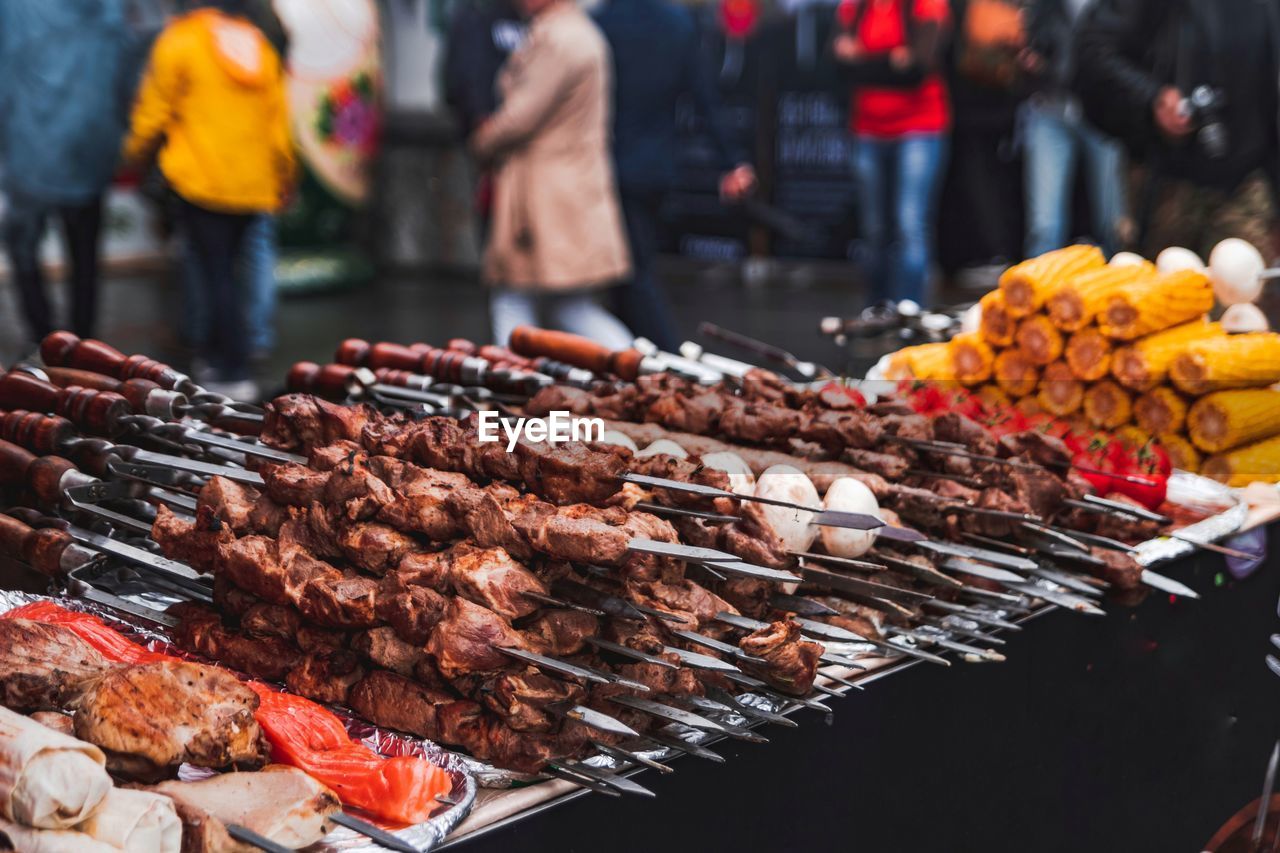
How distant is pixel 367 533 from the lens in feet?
6.36

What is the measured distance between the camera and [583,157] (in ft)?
19.1

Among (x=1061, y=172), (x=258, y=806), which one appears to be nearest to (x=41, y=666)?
(x=258, y=806)

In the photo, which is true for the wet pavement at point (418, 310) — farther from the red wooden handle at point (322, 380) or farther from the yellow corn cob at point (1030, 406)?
the red wooden handle at point (322, 380)

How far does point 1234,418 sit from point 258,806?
2468 millimetres

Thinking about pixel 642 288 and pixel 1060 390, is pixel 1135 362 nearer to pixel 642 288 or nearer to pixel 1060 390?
pixel 1060 390

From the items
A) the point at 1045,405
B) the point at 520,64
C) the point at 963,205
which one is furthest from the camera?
the point at 963,205

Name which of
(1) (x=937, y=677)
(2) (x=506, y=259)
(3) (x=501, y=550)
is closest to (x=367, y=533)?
(3) (x=501, y=550)

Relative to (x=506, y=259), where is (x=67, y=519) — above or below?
below

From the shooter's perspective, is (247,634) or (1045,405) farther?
(1045,405)

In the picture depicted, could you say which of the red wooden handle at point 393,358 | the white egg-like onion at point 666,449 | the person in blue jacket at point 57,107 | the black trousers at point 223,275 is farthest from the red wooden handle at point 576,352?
the person in blue jacket at point 57,107

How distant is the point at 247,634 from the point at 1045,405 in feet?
7.11

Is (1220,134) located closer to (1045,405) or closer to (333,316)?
(1045,405)

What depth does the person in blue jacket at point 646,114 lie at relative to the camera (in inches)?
260

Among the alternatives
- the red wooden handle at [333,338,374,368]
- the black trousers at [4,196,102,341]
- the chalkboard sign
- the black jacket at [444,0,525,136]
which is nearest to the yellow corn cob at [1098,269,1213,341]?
the red wooden handle at [333,338,374,368]
